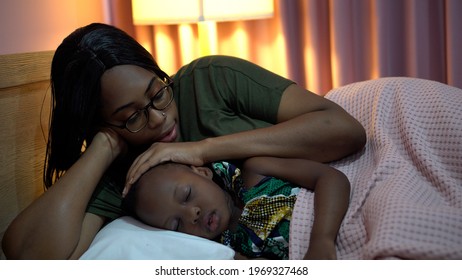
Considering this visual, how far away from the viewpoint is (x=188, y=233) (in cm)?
120

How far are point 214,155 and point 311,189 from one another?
246 mm

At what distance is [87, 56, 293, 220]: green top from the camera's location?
1.34 meters

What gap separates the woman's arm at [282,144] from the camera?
1.26 metres

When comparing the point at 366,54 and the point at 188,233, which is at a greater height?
the point at 366,54

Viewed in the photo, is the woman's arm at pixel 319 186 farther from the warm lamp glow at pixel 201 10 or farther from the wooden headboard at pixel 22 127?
the warm lamp glow at pixel 201 10

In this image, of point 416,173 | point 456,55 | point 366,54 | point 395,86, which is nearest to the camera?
point 416,173

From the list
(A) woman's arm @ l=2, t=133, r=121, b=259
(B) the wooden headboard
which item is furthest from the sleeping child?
(B) the wooden headboard

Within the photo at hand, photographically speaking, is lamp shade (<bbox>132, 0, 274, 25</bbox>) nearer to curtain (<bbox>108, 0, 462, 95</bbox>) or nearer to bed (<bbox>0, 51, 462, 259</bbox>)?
curtain (<bbox>108, 0, 462, 95</bbox>)

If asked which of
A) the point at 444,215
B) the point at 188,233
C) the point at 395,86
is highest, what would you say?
the point at 395,86

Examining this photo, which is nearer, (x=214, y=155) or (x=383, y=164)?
(x=383, y=164)

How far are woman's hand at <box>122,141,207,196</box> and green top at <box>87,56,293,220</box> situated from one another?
9 centimetres

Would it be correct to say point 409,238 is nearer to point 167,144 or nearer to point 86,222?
point 167,144
